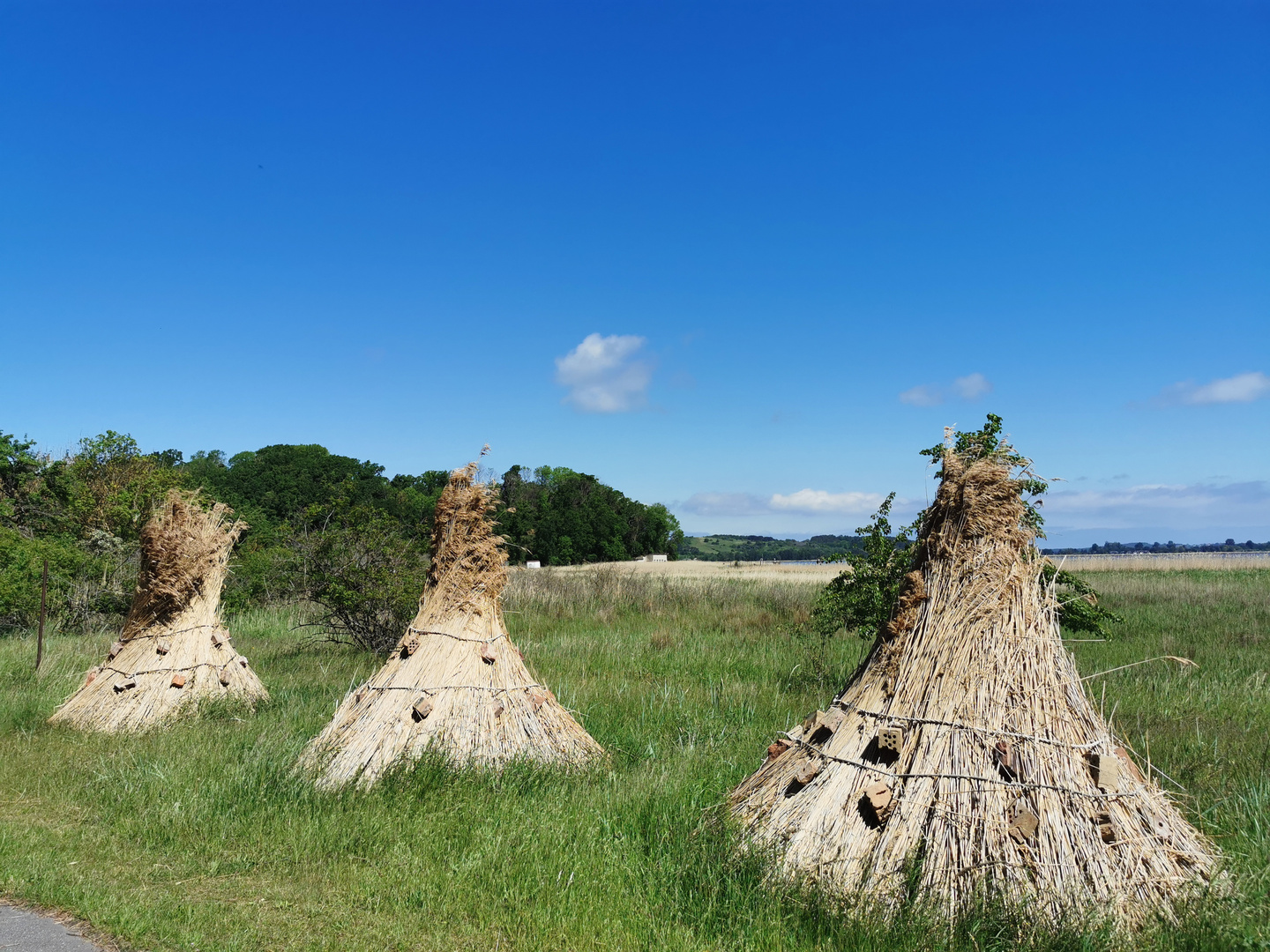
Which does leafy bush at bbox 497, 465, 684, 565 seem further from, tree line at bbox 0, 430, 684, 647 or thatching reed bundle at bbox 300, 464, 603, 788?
thatching reed bundle at bbox 300, 464, 603, 788

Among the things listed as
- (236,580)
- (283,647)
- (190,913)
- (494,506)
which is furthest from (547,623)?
(190,913)

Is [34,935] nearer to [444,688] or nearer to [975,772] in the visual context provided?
[444,688]

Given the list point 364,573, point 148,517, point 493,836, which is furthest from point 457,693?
point 148,517

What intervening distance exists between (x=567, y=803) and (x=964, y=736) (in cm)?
277

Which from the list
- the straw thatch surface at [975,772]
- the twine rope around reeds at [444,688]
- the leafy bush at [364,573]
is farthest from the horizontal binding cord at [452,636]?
the leafy bush at [364,573]

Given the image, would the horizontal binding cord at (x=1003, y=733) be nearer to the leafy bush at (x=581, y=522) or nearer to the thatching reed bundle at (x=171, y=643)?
the thatching reed bundle at (x=171, y=643)

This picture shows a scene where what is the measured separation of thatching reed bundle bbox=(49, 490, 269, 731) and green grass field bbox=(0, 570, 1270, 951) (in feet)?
1.40

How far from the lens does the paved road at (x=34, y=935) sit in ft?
13.5

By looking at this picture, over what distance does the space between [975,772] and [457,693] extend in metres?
4.00

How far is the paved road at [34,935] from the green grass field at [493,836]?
0.40 ft

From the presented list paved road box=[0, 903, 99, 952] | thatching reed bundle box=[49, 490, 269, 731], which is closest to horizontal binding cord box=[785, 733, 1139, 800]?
paved road box=[0, 903, 99, 952]

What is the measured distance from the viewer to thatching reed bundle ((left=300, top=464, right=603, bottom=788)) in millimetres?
6320

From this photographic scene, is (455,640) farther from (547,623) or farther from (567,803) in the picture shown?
(547,623)

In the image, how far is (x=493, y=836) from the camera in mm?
5070
